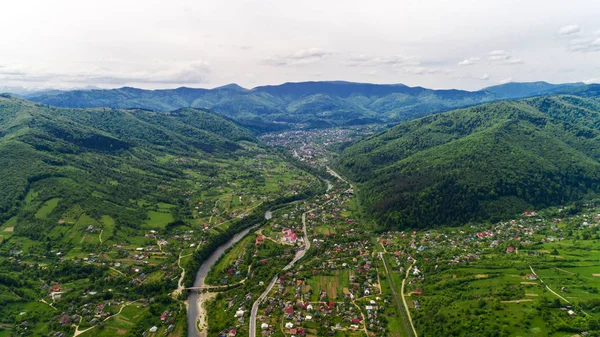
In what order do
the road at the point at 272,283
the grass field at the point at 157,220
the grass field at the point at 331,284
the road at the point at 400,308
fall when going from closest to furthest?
1. the road at the point at 400,308
2. the road at the point at 272,283
3. the grass field at the point at 331,284
4. the grass field at the point at 157,220

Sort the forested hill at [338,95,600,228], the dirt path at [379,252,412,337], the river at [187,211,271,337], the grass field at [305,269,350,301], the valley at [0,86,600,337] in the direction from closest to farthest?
the dirt path at [379,252,412,337]
the valley at [0,86,600,337]
the river at [187,211,271,337]
the grass field at [305,269,350,301]
the forested hill at [338,95,600,228]

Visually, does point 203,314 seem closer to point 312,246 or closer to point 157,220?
point 312,246

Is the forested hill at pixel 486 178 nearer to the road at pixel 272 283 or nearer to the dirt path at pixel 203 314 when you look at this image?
the road at pixel 272 283

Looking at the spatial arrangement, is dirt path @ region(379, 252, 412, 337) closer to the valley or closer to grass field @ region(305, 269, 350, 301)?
the valley

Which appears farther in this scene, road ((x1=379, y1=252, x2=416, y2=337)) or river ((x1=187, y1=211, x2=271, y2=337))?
river ((x1=187, y1=211, x2=271, y2=337))

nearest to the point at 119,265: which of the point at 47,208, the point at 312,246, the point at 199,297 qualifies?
the point at 199,297

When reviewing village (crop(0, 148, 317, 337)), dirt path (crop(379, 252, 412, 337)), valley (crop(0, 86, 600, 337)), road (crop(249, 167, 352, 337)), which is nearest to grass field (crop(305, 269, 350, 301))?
valley (crop(0, 86, 600, 337))

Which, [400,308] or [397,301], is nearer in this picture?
[400,308]

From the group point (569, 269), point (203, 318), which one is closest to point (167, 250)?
point (203, 318)

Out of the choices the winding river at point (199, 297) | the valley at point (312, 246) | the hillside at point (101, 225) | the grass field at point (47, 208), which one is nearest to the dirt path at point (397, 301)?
A: the valley at point (312, 246)

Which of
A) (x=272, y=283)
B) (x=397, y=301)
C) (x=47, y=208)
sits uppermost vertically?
(x=47, y=208)
